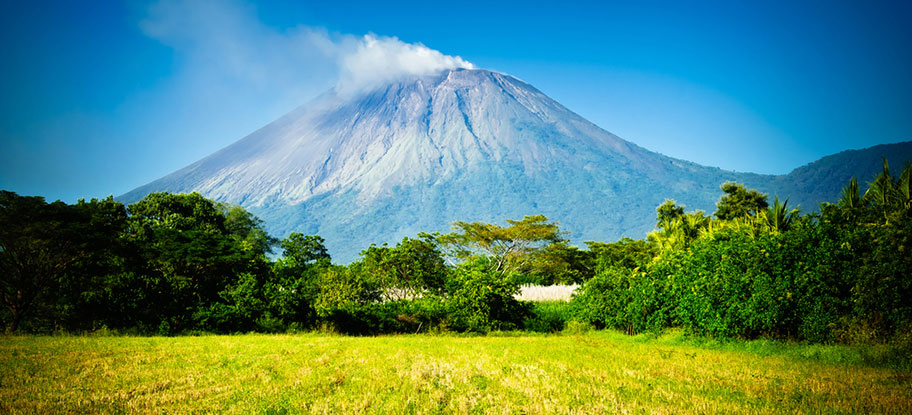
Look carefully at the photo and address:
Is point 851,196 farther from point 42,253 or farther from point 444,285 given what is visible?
point 42,253

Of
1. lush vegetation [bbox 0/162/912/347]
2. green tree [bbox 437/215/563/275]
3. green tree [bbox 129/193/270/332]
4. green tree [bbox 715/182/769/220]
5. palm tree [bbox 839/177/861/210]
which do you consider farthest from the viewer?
green tree [bbox 437/215/563/275]

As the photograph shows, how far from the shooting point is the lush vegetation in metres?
9.01

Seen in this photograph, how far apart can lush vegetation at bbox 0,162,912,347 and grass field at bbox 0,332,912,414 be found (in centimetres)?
121

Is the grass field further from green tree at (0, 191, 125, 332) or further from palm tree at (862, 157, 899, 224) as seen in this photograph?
palm tree at (862, 157, 899, 224)

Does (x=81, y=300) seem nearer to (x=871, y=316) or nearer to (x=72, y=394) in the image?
(x=72, y=394)

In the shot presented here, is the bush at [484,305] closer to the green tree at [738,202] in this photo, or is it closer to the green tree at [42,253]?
the green tree at [42,253]

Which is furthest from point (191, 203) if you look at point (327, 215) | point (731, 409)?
point (327, 215)

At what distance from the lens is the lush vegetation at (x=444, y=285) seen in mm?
9008

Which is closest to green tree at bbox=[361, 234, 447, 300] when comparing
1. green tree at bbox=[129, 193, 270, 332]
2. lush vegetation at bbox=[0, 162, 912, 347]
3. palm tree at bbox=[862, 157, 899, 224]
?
lush vegetation at bbox=[0, 162, 912, 347]

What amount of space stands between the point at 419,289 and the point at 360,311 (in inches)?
127

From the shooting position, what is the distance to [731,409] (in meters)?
4.79

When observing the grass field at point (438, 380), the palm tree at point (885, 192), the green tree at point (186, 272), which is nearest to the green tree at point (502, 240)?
the green tree at point (186, 272)

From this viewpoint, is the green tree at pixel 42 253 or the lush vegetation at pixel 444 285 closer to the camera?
the lush vegetation at pixel 444 285

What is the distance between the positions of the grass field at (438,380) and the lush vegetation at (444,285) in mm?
1212
